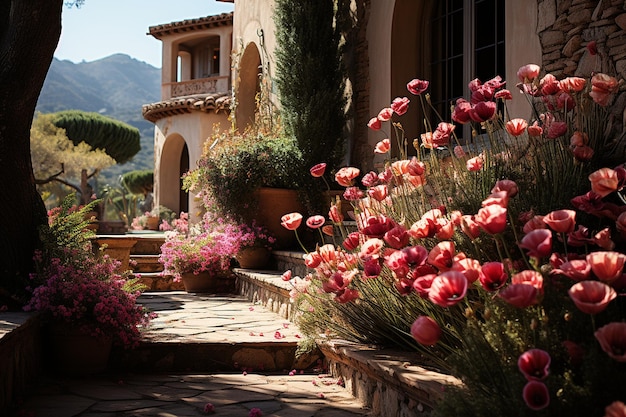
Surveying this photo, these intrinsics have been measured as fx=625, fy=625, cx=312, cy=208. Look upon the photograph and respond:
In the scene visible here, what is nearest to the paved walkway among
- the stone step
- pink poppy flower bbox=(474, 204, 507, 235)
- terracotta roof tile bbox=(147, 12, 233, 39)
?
pink poppy flower bbox=(474, 204, 507, 235)

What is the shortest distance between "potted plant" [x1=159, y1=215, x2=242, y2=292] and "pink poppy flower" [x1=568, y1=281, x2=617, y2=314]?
19.9 ft

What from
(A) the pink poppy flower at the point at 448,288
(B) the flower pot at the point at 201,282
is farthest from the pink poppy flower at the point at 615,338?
(B) the flower pot at the point at 201,282

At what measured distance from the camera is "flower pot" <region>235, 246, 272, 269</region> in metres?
7.54

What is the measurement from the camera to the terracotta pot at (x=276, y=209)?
7.70 m

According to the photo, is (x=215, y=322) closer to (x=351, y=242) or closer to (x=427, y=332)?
(x=351, y=242)

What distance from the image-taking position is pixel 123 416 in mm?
3215

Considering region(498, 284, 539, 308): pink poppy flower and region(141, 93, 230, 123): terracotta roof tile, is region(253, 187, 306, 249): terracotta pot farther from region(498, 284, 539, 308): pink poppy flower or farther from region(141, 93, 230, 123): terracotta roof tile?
region(141, 93, 230, 123): terracotta roof tile

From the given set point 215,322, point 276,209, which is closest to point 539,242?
point 215,322

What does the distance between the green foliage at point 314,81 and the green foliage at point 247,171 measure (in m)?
0.21

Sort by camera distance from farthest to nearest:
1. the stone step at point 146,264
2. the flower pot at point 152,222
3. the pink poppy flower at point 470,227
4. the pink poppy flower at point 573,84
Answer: the flower pot at point 152,222, the stone step at point 146,264, the pink poppy flower at point 573,84, the pink poppy flower at point 470,227

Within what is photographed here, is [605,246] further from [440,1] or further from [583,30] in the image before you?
[440,1]

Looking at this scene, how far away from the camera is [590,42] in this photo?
404cm

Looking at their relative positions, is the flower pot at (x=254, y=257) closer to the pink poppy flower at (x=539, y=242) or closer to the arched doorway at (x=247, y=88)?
the arched doorway at (x=247, y=88)

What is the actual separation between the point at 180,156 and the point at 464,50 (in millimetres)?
15269
